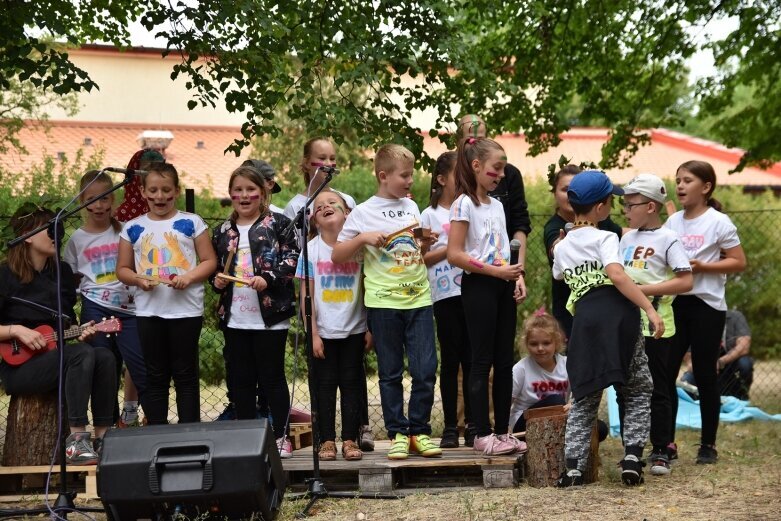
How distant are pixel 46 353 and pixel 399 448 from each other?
2122mm

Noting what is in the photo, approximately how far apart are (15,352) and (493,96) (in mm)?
4502

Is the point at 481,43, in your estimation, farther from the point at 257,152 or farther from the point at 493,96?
the point at 257,152

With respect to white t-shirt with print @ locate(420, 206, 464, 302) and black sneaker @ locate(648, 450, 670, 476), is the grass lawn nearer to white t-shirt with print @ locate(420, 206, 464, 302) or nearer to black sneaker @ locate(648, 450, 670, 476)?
black sneaker @ locate(648, 450, 670, 476)

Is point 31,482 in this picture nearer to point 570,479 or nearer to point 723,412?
point 570,479

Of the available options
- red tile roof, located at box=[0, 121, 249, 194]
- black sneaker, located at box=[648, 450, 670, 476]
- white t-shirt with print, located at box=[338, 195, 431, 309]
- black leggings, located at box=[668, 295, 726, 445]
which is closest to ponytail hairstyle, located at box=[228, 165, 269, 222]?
white t-shirt with print, located at box=[338, 195, 431, 309]

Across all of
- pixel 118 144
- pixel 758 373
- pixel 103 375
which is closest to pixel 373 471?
pixel 103 375

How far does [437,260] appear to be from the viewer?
20.7 feet

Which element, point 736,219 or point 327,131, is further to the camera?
point 736,219

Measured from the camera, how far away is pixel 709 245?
6582 millimetres

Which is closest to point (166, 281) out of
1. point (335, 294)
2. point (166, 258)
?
point (166, 258)

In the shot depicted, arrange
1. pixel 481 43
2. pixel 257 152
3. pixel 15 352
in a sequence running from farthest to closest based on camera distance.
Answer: pixel 257 152, pixel 481 43, pixel 15 352

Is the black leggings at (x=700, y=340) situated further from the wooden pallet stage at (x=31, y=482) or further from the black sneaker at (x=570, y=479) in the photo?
the wooden pallet stage at (x=31, y=482)

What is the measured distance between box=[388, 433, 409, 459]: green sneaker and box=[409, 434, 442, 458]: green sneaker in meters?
0.07

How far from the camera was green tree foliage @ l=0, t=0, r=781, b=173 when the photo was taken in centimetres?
696
